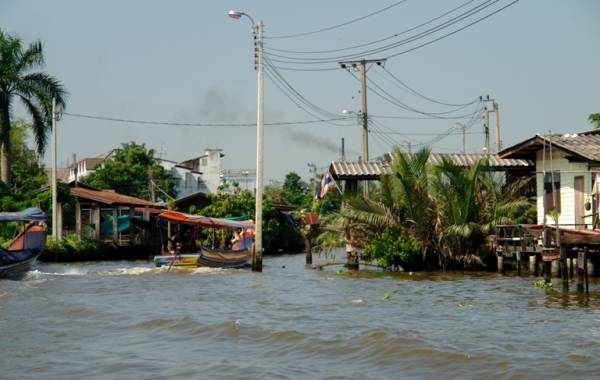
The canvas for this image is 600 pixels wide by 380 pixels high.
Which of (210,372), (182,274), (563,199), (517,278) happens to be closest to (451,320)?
(210,372)

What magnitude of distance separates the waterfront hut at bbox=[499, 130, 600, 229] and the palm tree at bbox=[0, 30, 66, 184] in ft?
82.4

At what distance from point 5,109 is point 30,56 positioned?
3.17 metres

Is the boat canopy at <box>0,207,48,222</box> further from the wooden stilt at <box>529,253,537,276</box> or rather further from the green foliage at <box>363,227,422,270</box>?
the wooden stilt at <box>529,253,537,276</box>

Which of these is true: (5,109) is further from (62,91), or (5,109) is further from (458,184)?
(458,184)

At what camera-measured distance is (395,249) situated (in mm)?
28328

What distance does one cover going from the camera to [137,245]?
48.2 meters

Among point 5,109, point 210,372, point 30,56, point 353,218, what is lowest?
point 210,372

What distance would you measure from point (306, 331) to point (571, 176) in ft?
44.5

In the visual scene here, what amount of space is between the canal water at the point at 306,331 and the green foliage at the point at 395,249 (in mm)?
2238

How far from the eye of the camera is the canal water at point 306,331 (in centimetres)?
1244

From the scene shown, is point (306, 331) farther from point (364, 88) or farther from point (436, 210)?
point (364, 88)

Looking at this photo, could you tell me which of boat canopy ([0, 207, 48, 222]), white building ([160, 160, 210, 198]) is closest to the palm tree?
boat canopy ([0, 207, 48, 222])

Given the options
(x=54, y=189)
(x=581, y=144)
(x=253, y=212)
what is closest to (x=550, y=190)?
(x=581, y=144)

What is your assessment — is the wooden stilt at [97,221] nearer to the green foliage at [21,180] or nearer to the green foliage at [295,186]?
the green foliage at [21,180]
